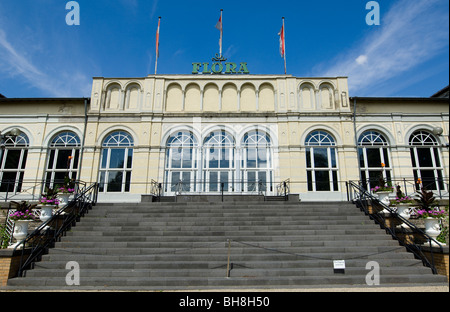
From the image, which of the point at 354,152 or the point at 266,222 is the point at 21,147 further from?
the point at 354,152

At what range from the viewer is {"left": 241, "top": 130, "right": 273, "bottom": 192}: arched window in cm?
1645

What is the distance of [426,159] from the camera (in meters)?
16.5

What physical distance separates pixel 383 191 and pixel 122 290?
1070cm

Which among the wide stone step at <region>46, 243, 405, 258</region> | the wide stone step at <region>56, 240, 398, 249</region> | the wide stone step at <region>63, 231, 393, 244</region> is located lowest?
the wide stone step at <region>46, 243, 405, 258</region>

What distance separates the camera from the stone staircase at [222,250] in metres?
7.41

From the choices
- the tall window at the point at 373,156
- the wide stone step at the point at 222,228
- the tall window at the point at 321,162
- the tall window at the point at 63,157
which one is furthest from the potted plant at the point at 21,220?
the tall window at the point at 373,156

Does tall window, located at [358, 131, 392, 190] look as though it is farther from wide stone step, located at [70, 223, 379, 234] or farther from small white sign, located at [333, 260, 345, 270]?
small white sign, located at [333, 260, 345, 270]

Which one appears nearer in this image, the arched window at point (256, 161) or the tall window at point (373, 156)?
the tall window at point (373, 156)

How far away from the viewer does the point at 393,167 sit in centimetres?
1630

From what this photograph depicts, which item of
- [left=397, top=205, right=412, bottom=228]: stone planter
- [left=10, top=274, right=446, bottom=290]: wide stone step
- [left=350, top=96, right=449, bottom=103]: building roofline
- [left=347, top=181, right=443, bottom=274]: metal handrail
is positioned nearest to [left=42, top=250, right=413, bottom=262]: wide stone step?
[left=347, top=181, right=443, bottom=274]: metal handrail

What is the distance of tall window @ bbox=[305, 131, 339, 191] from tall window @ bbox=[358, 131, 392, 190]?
1.69 m

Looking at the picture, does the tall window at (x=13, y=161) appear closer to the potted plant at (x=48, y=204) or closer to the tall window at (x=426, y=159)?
the potted plant at (x=48, y=204)

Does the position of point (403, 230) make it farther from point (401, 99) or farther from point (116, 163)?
point (116, 163)

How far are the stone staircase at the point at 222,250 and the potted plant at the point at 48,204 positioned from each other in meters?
1.07
